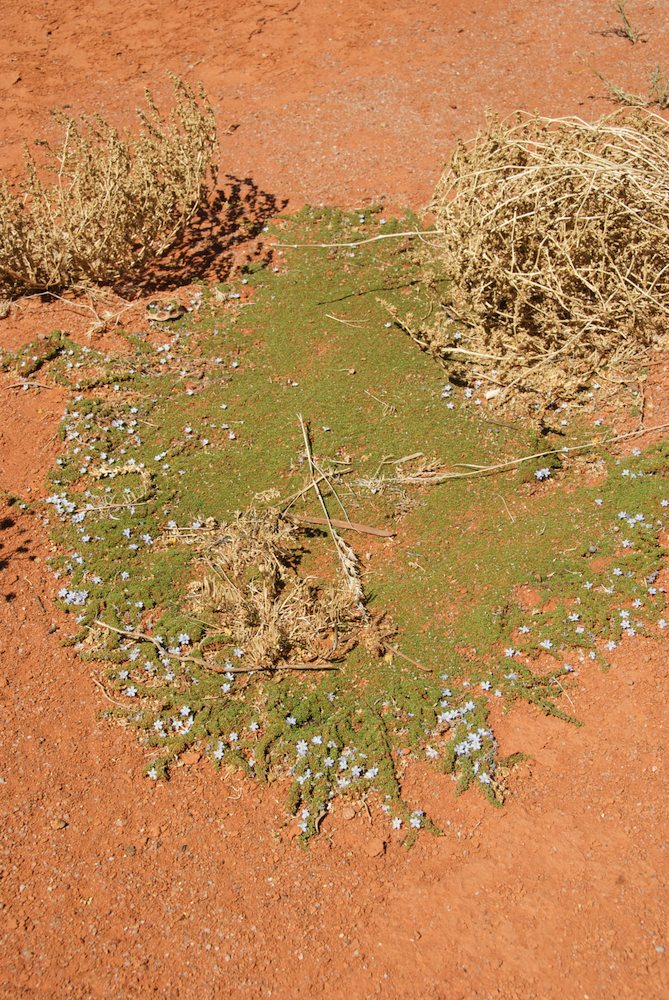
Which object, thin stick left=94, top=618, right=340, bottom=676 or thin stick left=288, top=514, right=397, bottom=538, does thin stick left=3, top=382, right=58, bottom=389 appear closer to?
thin stick left=288, top=514, right=397, bottom=538

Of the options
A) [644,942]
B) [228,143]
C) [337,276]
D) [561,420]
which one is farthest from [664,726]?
[228,143]

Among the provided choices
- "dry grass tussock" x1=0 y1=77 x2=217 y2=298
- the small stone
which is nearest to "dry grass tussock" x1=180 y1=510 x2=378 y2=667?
the small stone

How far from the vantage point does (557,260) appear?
206 inches

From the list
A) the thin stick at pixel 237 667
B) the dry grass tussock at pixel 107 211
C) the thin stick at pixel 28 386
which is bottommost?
the thin stick at pixel 237 667

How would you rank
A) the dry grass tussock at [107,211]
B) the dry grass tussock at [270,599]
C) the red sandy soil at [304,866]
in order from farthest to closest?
the dry grass tussock at [107,211], the dry grass tussock at [270,599], the red sandy soil at [304,866]

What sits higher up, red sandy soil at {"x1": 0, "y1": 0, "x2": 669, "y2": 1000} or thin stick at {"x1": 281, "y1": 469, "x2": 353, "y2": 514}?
thin stick at {"x1": 281, "y1": 469, "x2": 353, "y2": 514}

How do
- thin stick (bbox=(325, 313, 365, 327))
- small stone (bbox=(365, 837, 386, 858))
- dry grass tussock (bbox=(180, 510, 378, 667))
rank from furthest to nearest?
thin stick (bbox=(325, 313, 365, 327)), dry grass tussock (bbox=(180, 510, 378, 667)), small stone (bbox=(365, 837, 386, 858))

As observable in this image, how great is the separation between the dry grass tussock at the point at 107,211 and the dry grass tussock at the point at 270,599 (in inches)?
103

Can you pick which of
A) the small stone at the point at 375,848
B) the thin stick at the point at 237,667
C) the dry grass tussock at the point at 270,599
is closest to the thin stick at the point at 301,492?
the dry grass tussock at the point at 270,599

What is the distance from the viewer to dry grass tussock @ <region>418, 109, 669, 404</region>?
196 inches

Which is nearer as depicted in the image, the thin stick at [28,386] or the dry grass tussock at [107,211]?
the thin stick at [28,386]

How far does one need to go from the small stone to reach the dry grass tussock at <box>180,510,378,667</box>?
2.90 ft

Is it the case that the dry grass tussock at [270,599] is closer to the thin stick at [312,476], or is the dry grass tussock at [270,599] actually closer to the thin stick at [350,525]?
the thin stick at [350,525]

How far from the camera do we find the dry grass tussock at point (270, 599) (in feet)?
13.3
